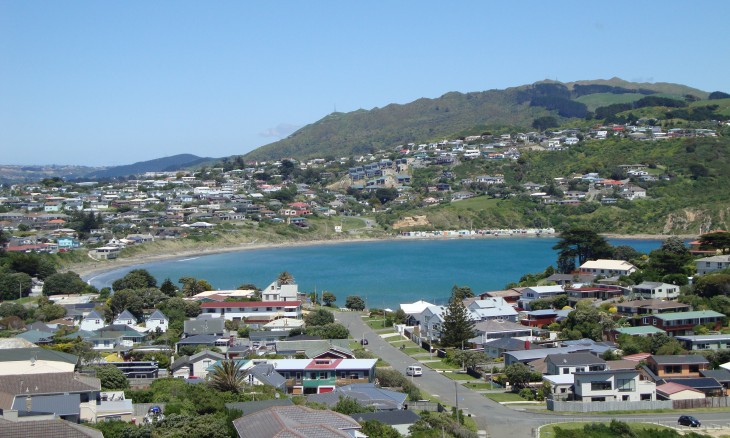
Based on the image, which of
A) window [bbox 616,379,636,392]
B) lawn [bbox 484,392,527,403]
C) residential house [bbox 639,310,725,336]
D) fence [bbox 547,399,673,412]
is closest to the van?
lawn [bbox 484,392,527,403]

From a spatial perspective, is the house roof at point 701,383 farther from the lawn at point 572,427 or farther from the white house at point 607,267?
the white house at point 607,267

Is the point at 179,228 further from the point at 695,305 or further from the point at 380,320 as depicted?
the point at 695,305

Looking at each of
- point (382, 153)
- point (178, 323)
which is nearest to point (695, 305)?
point (178, 323)

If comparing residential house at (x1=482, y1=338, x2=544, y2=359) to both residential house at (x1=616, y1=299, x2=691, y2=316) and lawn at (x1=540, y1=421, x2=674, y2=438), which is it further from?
lawn at (x1=540, y1=421, x2=674, y2=438)

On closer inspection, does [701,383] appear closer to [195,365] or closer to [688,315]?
[688,315]

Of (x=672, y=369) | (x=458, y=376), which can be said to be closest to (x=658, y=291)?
(x=672, y=369)

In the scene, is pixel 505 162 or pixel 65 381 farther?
pixel 505 162

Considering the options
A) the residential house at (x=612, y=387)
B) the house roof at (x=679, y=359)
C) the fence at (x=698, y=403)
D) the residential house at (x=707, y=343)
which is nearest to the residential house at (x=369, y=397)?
the residential house at (x=612, y=387)
